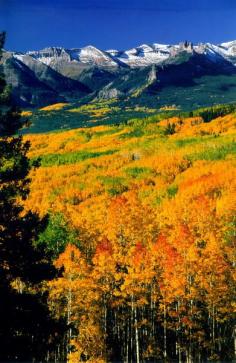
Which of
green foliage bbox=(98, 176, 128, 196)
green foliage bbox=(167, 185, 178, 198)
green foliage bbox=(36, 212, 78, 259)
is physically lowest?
green foliage bbox=(36, 212, 78, 259)

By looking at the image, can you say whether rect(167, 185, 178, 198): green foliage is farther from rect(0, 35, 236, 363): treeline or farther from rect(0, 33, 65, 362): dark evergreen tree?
rect(0, 33, 65, 362): dark evergreen tree

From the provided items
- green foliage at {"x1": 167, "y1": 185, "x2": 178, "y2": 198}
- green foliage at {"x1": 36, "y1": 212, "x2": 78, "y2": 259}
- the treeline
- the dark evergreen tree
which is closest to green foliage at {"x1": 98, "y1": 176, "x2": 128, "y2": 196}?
green foliage at {"x1": 167, "y1": 185, "x2": 178, "y2": 198}

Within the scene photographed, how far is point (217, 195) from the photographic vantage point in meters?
134

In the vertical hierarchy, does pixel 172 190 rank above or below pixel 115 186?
below

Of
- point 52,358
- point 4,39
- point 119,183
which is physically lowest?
point 52,358

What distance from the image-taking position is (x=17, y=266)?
30.2 metres

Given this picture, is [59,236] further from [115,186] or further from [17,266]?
[115,186]

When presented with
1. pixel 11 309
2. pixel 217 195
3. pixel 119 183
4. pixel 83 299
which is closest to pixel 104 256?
pixel 83 299

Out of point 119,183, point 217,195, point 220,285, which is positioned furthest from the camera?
point 119,183

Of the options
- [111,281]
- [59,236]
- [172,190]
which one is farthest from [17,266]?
[172,190]

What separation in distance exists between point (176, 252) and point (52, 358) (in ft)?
74.6

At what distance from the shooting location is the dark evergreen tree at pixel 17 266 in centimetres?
2858

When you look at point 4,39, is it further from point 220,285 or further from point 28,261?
point 220,285

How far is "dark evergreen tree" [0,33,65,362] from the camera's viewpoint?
2858 cm
